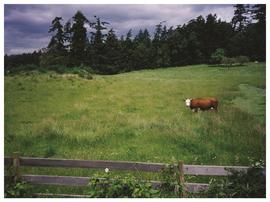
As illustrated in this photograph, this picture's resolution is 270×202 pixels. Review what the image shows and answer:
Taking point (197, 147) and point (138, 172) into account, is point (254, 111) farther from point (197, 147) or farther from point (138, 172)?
point (138, 172)

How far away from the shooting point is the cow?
8.71 metres

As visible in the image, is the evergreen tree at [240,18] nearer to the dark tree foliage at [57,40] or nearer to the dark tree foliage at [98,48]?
the dark tree foliage at [98,48]

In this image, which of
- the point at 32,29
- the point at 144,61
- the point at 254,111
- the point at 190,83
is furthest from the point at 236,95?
the point at 32,29

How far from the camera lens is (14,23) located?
8.20 m

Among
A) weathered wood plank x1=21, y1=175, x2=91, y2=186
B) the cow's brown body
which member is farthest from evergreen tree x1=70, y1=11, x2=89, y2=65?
weathered wood plank x1=21, y1=175, x2=91, y2=186

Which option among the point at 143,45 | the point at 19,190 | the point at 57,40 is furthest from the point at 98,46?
the point at 19,190

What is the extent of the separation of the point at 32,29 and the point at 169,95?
147 inches

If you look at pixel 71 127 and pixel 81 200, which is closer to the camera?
pixel 81 200

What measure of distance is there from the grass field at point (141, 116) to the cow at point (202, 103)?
0.13 m

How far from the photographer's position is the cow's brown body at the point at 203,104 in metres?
8.70

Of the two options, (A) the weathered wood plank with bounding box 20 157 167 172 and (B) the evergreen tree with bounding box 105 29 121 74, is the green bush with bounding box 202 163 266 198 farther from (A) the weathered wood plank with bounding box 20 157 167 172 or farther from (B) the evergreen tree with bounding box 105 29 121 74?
(B) the evergreen tree with bounding box 105 29 121 74

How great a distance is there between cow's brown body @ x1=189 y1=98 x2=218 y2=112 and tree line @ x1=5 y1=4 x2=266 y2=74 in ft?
3.33

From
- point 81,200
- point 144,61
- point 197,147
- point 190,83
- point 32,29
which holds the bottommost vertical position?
point 81,200

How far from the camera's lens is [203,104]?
8672 millimetres
